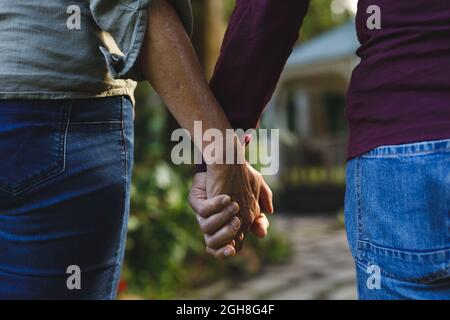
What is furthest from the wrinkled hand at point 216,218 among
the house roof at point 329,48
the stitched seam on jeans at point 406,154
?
the house roof at point 329,48

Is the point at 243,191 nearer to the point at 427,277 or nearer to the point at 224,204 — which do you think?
the point at 224,204

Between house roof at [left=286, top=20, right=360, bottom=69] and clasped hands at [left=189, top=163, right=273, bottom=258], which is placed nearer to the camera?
clasped hands at [left=189, top=163, right=273, bottom=258]

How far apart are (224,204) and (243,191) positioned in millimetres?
72

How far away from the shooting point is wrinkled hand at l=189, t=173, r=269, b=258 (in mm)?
1633

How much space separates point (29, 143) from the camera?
1.45 metres

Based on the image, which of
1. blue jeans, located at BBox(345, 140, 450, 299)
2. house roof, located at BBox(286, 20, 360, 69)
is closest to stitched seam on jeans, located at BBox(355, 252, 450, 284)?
blue jeans, located at BBox(345, 140, 450, 299)

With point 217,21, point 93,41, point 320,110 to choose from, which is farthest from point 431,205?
point 320,110

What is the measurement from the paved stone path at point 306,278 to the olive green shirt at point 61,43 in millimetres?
3601

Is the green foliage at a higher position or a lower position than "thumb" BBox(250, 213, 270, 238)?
higher

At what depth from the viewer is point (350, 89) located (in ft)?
4.53

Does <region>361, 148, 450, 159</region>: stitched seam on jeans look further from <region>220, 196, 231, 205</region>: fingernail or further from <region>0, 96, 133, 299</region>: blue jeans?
<region>0, 96, 133, 299</region>: blue jeans

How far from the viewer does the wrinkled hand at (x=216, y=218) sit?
163cm

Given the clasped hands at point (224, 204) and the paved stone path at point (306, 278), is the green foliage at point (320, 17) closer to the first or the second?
the paved stone path at point (306, 278)

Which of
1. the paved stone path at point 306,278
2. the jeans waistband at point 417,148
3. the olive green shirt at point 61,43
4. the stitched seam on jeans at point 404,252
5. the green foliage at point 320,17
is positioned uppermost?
the green foliage at point 320,17
